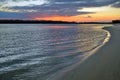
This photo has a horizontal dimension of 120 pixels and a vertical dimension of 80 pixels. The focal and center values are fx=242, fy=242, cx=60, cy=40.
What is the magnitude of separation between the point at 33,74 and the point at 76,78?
3383mm

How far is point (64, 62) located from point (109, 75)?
6956 millimetres

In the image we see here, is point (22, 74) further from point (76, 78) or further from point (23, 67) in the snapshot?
point (76, 78)

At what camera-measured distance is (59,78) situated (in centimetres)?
1168

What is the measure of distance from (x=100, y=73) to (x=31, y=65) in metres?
Result: 6.31

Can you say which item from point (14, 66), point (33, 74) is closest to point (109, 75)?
point (33, 74)

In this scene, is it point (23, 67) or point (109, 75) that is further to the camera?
point (23, 67)

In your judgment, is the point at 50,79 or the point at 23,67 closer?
the point at 50,79

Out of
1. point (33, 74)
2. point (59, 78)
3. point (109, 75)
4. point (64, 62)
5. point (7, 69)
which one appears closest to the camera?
point (109, 75)

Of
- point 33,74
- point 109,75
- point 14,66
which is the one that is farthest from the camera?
point 14,66

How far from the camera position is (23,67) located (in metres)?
15.7

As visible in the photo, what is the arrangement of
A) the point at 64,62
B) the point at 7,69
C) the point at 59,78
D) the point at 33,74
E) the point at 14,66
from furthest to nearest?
1. the point at 64,62
2. the point at 14,66
3. the point at 7,69
4. the point at 33,74
5. the point at 59,78

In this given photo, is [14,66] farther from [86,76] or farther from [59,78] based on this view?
[86,76]

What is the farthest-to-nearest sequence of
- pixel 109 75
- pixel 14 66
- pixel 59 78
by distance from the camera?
pixel 14 66, pixel 59 78, pixel 109 75

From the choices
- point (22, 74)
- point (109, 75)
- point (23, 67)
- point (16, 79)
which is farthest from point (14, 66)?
point (109, 75)
